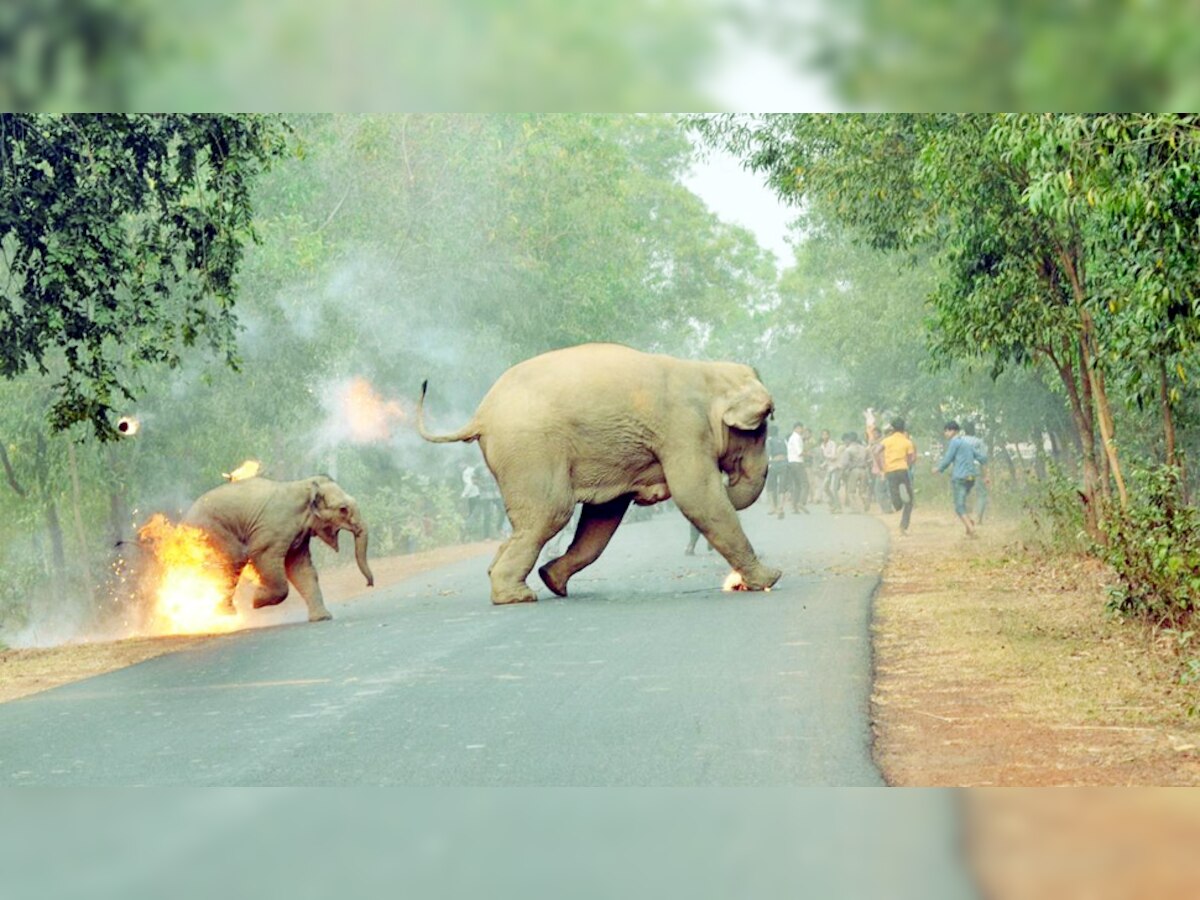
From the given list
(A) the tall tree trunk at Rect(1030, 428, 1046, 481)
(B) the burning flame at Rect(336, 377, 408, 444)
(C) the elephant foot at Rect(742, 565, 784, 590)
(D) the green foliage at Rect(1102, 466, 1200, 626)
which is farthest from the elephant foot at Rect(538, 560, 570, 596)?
(D) the green foliage at Rect(1102, 466, 1200, 626)

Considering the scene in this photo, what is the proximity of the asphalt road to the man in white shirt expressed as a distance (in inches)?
5.3

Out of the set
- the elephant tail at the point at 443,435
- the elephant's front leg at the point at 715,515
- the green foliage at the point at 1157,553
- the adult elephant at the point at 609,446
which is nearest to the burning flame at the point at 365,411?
the elephant tail at the point at 443,435

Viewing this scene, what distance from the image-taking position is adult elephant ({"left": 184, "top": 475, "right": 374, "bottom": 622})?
10.7m

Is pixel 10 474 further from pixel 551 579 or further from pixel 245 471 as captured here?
pixel 551 579

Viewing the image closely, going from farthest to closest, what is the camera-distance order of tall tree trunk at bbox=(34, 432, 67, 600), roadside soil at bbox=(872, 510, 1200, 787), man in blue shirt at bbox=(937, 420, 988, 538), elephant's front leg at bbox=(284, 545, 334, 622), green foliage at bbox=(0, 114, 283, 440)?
tall tree trunk at bbox=(34, 432, 67, 600) < elephant's front leg at bbox=(284, 545, 334, 622) < man in blue shirt at bbox=(937, 420, 988, 538) < green foliage at bbox=(0, 114, 283, 440) < roadside soil at bbox=(872, 510, 1200, 787)

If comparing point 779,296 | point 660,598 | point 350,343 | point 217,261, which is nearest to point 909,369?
point 779,296

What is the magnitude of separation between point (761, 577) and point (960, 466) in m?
1.35

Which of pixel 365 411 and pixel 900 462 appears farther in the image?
pixel 365 411

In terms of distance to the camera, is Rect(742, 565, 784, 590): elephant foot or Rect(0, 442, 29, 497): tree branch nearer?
Rect(742, 565, 784, 590): elephant foot

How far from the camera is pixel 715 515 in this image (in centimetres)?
1058

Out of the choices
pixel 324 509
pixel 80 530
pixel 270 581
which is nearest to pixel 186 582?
pixel 270 581

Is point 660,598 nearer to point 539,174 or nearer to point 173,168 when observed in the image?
point 539,174

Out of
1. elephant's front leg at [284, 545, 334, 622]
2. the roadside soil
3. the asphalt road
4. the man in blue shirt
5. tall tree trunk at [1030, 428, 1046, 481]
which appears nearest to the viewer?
the roadside soil

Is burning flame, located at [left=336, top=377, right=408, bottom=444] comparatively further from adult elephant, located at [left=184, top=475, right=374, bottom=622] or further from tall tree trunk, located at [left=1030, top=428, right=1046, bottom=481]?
tall tree trunk, located at [left=1030, top=428, right=1046, bottom=481]
